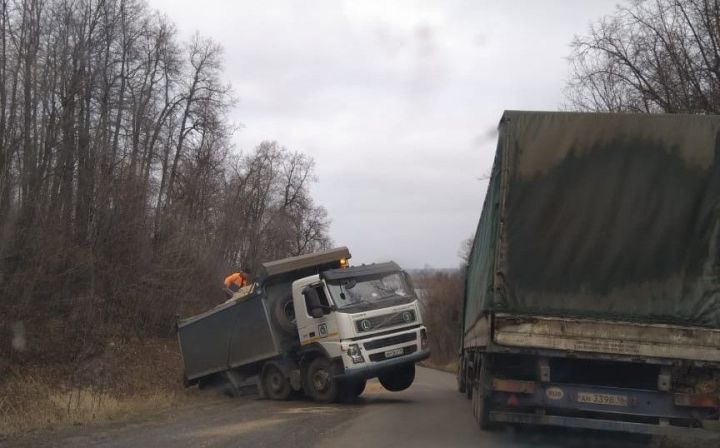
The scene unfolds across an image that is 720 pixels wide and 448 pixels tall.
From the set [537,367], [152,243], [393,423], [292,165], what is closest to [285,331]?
[393,423]

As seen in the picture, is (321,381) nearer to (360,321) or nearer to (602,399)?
(360,321)

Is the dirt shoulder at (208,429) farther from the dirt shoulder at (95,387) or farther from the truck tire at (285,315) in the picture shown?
the truck tire at (285,315)

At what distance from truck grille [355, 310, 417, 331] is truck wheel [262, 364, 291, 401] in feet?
7.73

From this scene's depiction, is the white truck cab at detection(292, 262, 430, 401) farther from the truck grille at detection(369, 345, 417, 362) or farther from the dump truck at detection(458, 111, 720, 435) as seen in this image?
the dump truck at detection(458, 111, 720, 435)

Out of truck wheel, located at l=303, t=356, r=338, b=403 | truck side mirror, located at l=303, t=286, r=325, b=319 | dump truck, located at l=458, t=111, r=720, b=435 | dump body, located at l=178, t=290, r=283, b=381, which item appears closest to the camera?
dump truck, located at l=458, t=111, r=720, b=435

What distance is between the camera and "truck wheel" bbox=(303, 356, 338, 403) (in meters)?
15.0

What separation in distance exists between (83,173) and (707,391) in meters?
21.9

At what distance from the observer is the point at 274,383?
644 inches

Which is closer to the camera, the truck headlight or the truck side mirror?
the truck headlight

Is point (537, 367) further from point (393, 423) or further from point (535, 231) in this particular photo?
point (393, 423)

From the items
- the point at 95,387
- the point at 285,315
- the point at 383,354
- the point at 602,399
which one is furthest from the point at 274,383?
the point at 602,399

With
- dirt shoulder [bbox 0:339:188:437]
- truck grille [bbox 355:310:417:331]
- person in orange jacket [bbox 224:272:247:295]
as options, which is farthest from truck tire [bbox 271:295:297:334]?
person in orange jacket [bbox 224:272:247:295]

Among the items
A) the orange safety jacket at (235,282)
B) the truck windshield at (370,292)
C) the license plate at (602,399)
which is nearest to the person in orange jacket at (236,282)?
the orange safety jacket at (235,282)

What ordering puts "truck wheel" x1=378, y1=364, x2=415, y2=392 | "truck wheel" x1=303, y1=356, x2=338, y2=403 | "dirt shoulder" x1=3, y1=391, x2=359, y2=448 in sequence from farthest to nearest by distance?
"truck wheel" x1=378, y1=364, x2=415, y2=392
"truck wheel" x1=303, y1=356, x2=338, y2=403
"dirt shoulder" x1=3, y1=391, x2=359, y2=448
